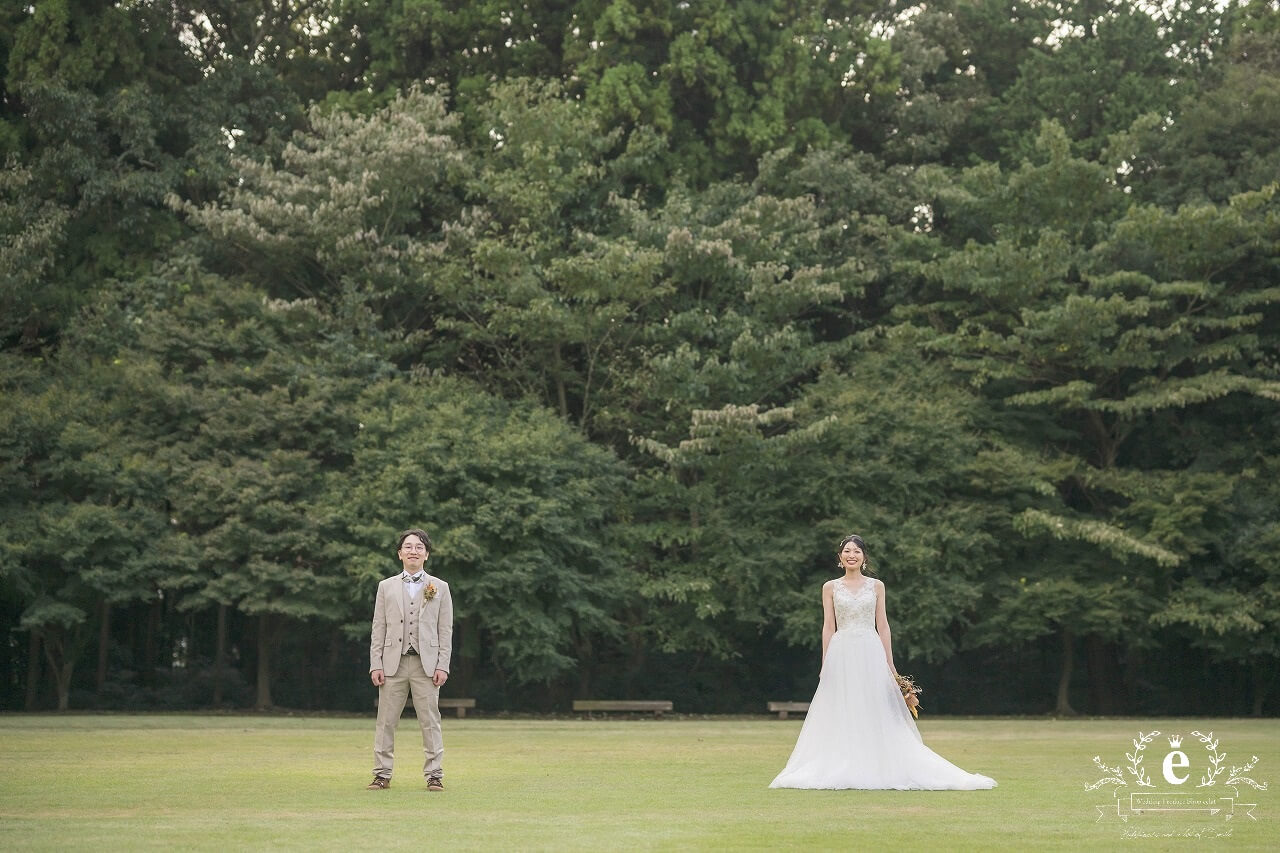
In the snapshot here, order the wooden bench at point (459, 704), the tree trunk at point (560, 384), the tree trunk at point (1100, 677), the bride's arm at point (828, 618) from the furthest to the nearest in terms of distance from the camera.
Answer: the tree trunk at point (560, 384) → the tree trunk at point (1100, 677) → the wooden bench at point (459, 704) → the bride's arm at point (828, 618)

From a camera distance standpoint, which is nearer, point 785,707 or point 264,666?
point 264,666

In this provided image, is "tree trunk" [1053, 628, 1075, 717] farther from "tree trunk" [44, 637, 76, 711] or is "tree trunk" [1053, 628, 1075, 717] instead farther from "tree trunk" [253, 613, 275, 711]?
"tree trunk" [44, 637, 76, 711]

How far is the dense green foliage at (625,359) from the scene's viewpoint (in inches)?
1160

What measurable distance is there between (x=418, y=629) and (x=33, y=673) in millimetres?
20031

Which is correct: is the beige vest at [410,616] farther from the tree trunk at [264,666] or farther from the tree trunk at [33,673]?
the tree trunk at [33,673]

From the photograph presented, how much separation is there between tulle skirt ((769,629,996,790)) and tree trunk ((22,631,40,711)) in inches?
802

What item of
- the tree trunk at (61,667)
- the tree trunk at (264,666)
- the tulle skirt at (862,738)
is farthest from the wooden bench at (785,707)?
the tulle skirt at (862,738)

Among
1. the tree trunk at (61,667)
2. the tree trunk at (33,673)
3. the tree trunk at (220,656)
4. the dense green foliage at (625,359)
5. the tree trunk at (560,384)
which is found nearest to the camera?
the tree trunk at (61,667)

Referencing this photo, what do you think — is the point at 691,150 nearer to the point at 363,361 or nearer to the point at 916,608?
the point at 363,361

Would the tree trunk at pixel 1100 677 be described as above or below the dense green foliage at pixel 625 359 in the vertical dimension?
below

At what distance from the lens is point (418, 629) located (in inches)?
485

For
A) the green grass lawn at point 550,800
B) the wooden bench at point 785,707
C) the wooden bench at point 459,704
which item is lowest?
the green grass lawn at point 550,800

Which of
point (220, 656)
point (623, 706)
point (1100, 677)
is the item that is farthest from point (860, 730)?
point (1100, 677)

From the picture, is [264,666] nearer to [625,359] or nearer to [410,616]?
[625,359]
